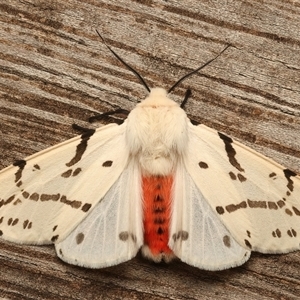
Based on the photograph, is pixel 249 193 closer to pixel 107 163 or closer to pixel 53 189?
pixel 107 163

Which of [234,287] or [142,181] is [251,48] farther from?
[234,287]

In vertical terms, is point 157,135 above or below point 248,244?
above

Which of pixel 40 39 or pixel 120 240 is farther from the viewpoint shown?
pixel 40 39

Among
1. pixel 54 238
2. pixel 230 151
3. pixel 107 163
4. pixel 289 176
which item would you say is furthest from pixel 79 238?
pixel 289 176

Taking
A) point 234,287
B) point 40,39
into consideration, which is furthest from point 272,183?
point 40,39

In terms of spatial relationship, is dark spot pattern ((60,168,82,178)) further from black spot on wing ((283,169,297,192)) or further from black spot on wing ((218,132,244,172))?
black spot on wing ((283,169,297,192))

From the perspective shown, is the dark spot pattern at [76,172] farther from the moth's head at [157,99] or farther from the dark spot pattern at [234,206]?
Answer: the dark spot pattern at [234,206]

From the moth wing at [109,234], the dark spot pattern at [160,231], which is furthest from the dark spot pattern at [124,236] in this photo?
the dark spot pattern at [160,231]
